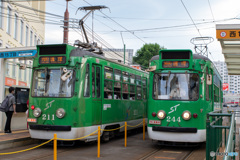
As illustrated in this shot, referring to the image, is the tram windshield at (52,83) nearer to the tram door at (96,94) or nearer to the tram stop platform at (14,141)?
the tram door at (96,94)

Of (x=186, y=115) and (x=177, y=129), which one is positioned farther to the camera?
(x=186, y=115)

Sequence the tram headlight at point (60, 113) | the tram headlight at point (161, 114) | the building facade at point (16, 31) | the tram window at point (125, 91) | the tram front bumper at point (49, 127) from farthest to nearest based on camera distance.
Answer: the building facade at point (16, 31) → the tram window at point (125, 91) → the tram headlight at point (161, 114) → the tram headlight at point (60, 113) → the tram front bumper at point (49, 127)

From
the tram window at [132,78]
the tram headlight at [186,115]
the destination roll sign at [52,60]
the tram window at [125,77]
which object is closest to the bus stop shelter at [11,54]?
the destination roll sign at [52,60]

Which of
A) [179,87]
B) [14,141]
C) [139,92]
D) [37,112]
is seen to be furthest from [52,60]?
[139,92]

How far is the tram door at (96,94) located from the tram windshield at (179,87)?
2.10 meters

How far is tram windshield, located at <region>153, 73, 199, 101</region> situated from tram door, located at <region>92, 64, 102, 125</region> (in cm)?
210

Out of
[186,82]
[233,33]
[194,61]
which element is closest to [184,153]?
[186,82]

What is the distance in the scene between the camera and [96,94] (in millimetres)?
11523

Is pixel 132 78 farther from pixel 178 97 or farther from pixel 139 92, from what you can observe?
→ pixel 178 97

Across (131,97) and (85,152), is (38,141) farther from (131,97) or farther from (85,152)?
(131,97)

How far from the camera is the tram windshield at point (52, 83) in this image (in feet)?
34.8

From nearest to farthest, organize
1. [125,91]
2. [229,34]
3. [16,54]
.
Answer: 1. [229,34]
2. [16,54]
3. [125,91]

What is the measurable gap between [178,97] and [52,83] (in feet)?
13.6

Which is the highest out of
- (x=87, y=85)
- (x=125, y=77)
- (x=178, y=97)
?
(x=125, y=77)
